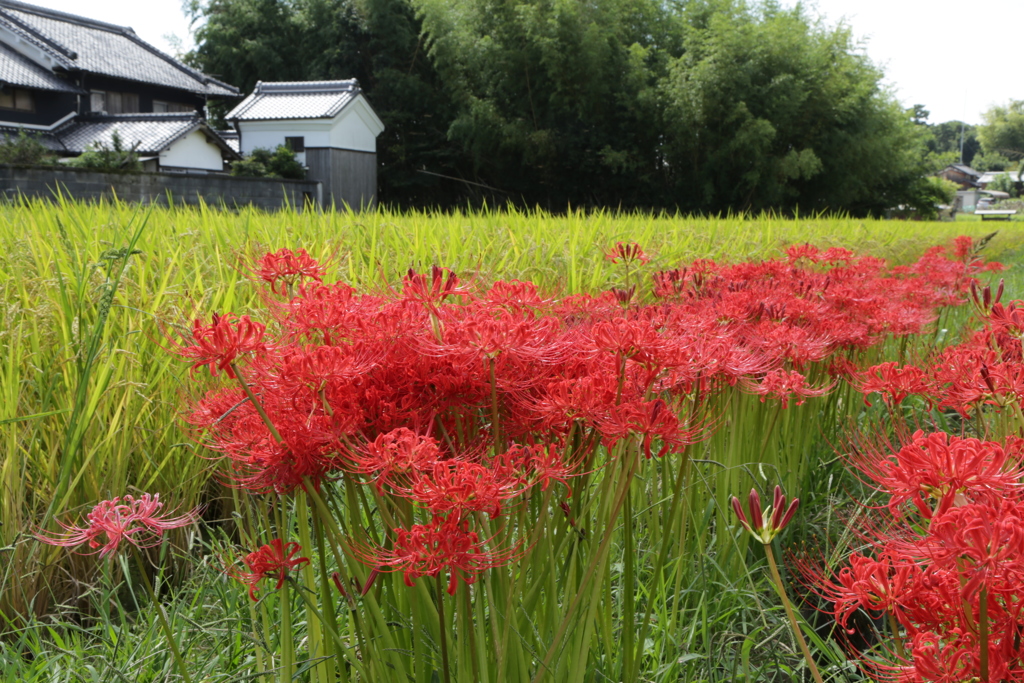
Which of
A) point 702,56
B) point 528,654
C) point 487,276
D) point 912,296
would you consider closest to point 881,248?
point 912,296

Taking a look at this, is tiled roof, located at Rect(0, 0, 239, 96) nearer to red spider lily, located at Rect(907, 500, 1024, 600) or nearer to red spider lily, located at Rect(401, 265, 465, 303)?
red spider lily, located at Rect(401, 265, 465, 303)

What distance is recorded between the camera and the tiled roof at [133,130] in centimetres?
2183

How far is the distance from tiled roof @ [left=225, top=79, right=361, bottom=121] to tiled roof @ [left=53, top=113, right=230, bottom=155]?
5.06ft

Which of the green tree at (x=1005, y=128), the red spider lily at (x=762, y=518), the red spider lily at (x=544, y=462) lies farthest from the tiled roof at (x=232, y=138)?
the green tree at (x=1005, y=128)

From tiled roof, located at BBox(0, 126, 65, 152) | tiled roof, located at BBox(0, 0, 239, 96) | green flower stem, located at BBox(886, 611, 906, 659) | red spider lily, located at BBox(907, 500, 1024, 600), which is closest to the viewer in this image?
red spider lily, located at BBox(907, 500, 1024, 600)

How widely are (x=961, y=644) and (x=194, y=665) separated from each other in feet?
4.57

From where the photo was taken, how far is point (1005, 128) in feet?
229

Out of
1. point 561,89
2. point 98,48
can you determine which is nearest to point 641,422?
point 561,89

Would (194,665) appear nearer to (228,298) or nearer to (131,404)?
(131,404)

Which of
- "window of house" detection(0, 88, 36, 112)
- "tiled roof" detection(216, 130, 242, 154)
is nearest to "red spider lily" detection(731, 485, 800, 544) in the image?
"window of house" detection(0, 88, 36, 112)

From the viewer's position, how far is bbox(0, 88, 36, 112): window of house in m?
22.0

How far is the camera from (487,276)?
2.58 metres

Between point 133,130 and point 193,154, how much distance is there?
69.0 inches

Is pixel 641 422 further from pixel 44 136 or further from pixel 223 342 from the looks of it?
pixel 44 136
